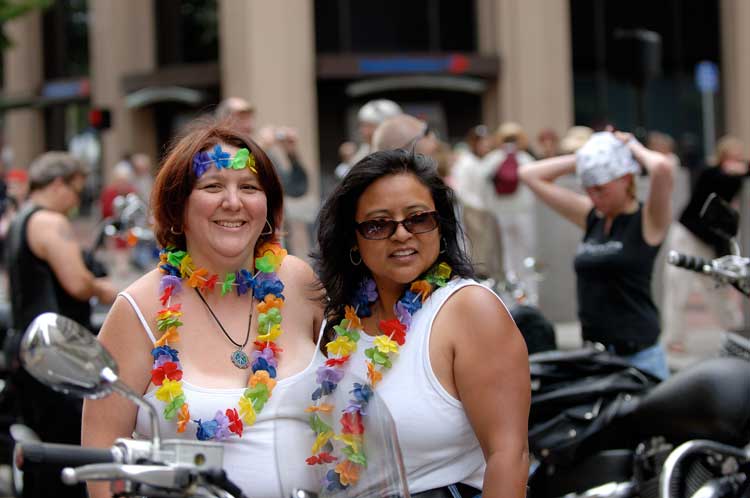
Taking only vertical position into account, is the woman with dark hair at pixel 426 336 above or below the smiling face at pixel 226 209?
below

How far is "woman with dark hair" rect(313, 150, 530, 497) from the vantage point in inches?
119

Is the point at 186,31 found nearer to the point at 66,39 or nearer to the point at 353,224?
the point at 66,39

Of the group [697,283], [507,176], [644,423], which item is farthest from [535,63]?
[644,423]

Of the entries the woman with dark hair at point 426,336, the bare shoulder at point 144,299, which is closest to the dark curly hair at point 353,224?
the woman with dark hair at point 426,336

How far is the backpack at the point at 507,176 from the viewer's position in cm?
1366

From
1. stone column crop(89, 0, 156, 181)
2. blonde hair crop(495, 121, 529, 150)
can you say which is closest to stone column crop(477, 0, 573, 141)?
stone column crop(89, 0, 156, 181)

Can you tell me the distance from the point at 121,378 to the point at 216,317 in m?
0.33

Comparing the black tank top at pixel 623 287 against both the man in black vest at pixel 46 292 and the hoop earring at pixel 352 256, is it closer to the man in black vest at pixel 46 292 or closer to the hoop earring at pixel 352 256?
the hoop earring at pixel 352 256

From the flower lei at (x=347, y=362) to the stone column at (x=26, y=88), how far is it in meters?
33.9

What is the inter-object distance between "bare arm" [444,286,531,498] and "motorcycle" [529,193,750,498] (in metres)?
1.22

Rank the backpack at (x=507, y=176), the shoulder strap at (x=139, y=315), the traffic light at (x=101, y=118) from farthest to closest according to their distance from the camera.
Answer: the traffic light at (x=101, y=118) → the backpack at (x=507, y=176) → the shoulder strap at (x=139, y=315)

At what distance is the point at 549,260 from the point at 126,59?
21104 millimetres

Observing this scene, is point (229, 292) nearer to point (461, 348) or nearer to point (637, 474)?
point (461, 348)

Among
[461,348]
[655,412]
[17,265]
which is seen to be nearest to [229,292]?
[461,348]
